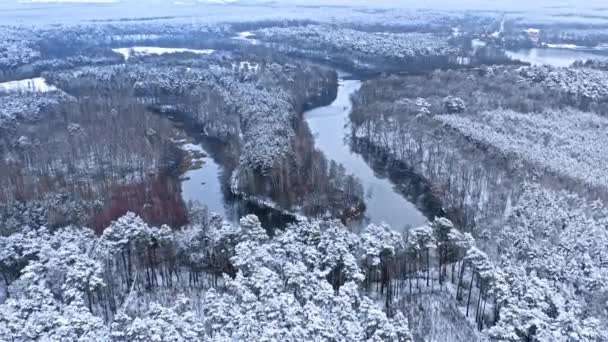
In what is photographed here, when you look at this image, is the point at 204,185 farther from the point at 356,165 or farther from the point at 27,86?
the point at 27,86

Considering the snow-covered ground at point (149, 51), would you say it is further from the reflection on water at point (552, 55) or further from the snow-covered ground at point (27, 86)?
the reflection on water at point (552, 55)

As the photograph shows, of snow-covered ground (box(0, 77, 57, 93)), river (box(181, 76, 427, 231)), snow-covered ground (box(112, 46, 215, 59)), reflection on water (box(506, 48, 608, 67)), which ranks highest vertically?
snow-covered ground (box(112, 46, 215, 59))

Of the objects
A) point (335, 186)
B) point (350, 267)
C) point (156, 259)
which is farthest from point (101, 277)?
point (335, 186)

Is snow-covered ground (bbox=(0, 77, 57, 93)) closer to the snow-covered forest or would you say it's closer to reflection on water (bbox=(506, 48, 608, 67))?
the snow-covered forest

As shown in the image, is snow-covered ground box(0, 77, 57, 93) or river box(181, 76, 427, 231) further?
snow-covered ground box(0, 77, 57, 93)

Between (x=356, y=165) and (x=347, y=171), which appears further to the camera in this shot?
(x=356, y=165)

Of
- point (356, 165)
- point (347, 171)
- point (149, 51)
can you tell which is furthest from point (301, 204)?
point (149, 51)

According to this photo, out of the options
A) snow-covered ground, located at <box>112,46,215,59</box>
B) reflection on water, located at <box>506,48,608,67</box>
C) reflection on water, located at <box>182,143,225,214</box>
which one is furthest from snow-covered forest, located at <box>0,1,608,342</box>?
snow-covered ground, located at <box>112,46,215,59</box>

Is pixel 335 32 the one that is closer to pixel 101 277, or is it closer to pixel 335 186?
pixel 335 186
